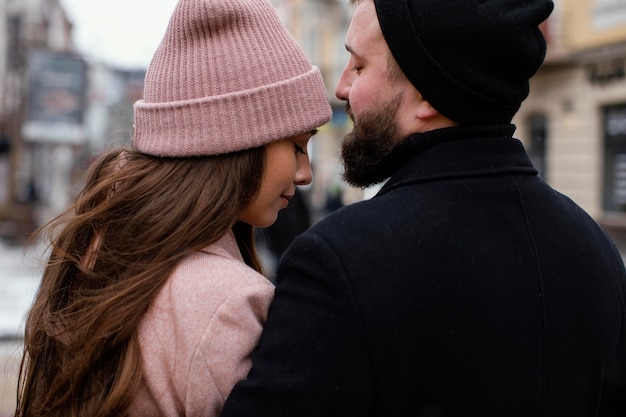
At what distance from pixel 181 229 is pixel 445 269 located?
0.55m

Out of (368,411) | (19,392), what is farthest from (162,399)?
(19,392)

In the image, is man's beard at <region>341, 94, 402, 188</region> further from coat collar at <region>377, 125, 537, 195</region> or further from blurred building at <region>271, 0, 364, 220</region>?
blurred building at <region>271, 0, 364, 220</region>

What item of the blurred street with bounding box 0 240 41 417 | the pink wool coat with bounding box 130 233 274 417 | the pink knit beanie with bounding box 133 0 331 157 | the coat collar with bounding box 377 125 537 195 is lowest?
the blurred street with bounding box 0 240 41 417

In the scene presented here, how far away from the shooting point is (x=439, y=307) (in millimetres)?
1283

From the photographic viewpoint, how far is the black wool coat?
4.12 ft

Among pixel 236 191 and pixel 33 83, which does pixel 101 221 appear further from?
pixel 33 83

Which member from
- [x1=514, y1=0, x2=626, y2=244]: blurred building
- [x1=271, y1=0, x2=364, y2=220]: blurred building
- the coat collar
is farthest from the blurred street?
[x1=271, y1=0, x2=364, y2=220]: blurred building

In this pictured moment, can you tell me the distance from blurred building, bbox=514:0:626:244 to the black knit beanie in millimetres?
12891

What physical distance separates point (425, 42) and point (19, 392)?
1281 millimetres

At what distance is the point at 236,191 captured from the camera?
1.56m

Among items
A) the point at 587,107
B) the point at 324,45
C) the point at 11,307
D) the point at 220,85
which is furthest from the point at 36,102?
the point at 220,85

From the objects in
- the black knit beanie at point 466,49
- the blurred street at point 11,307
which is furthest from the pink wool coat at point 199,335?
the blurred street at point 11,307

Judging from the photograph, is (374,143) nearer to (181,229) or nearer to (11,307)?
(181,229)

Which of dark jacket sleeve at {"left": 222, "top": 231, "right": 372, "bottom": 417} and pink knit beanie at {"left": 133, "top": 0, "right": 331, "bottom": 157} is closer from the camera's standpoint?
dark jacket sleeve at {"left": 222, "top": 231, "right": 372, "bottom": 417}
